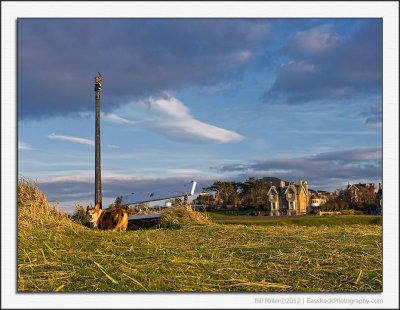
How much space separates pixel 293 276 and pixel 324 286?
1.08ft

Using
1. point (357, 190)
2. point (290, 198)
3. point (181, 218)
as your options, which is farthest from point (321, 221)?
point (290, 198)

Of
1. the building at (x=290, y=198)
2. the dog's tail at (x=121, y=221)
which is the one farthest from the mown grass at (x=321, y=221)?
the building at (x=290, y=198)

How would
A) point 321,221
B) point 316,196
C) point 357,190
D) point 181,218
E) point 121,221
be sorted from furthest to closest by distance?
1. point 316,196
2. point 357,190
3. point 321,221
4. point 181,218
5. point 121,221

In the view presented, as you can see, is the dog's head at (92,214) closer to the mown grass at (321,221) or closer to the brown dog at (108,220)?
the brown dog at (108,220)

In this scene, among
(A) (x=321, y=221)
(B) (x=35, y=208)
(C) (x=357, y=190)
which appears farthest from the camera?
(C) (x=357, y=190)

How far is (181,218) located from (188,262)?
5.00 meters

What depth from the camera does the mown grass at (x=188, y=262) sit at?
3.21m

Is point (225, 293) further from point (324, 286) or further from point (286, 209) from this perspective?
point (286, 209)

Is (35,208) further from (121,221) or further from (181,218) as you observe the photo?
(181,218)

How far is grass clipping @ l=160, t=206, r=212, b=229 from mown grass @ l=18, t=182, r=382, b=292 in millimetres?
2436

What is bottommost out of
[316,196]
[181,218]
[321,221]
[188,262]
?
[316,196]

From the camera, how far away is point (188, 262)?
391 cm

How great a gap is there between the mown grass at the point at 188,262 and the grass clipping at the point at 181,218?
95.9 inches

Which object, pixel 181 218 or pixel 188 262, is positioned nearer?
pixel 188 262
